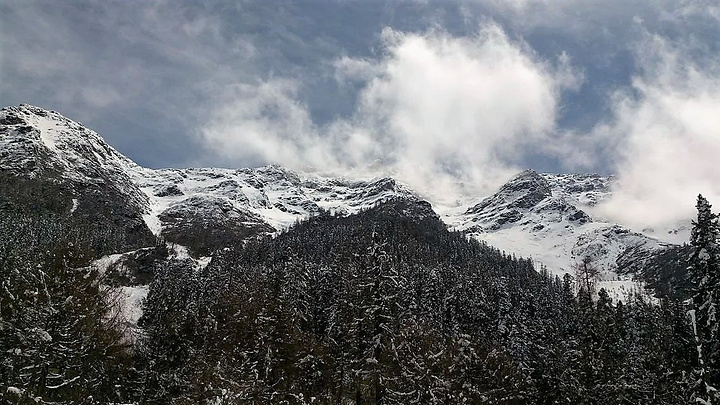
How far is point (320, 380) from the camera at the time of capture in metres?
41.5

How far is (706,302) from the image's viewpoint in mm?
23234

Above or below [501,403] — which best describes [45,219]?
above

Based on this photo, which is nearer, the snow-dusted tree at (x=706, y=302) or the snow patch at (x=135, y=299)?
the snow-dusted tree at (x=706, y=302)

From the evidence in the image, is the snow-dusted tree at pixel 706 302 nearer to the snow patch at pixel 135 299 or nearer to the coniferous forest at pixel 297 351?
the coniferous forest at pixel 297 351

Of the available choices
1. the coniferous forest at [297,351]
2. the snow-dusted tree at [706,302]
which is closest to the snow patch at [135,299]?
the coniferous forest at [297,351]

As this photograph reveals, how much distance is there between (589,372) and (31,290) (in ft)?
124

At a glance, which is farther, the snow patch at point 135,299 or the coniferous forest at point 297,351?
the snow patch at point 135,299

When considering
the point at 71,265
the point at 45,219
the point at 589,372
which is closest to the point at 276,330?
the point at 71,265

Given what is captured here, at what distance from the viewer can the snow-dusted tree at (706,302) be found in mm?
22703

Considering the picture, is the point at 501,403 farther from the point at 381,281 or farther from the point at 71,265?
the point at 71,265

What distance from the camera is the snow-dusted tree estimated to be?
74.5 ft

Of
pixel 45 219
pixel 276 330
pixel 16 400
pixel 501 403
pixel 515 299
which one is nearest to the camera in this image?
pixel 16 400

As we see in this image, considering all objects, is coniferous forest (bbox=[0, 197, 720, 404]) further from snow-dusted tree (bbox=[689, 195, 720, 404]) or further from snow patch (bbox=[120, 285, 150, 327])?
snow patch (bbox=[120, 285, 150, 327])

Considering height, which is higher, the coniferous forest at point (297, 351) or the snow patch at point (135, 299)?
the snow patch at point (135, 299)
